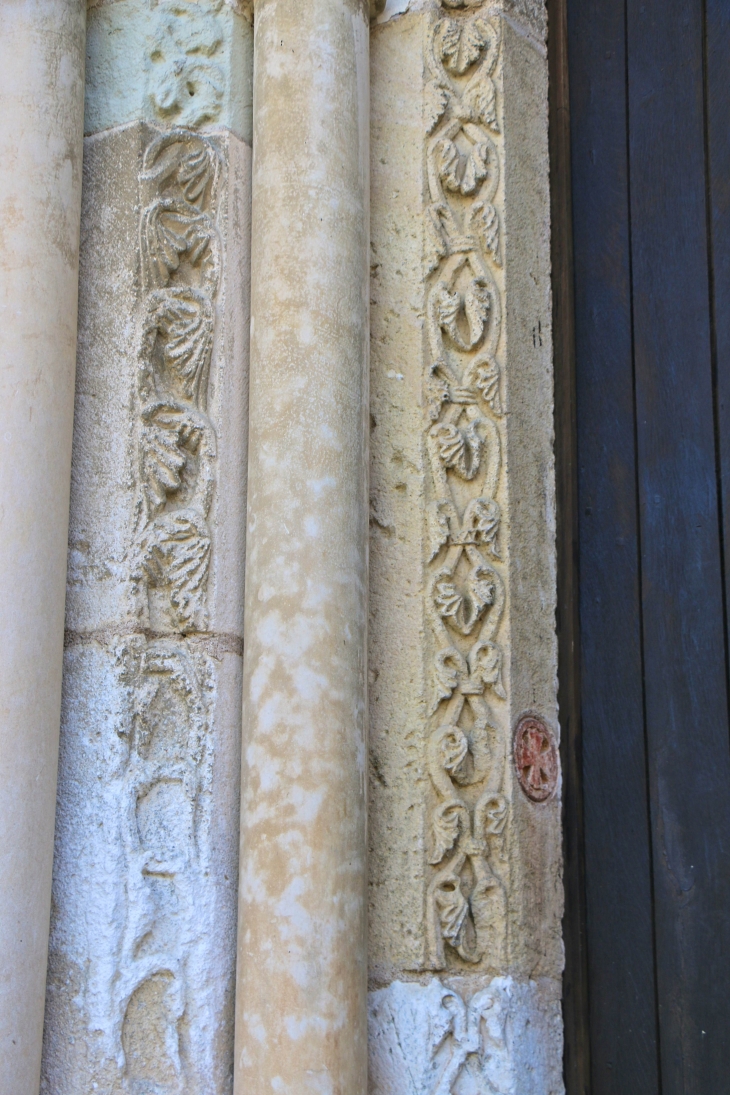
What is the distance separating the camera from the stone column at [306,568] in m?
1.57

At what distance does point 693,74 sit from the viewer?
6.51ft

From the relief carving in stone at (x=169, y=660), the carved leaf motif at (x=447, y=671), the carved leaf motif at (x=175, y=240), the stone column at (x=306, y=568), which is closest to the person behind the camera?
the stone column at (x=306, y=568)

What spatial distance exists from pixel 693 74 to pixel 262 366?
86 cm

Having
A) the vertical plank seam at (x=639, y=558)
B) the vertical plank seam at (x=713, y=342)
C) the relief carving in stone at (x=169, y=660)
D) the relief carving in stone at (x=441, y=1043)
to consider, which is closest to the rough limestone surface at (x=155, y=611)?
the relief carving in stone at (x=169, y=660)

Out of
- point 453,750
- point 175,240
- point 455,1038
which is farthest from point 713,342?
point 455,1038

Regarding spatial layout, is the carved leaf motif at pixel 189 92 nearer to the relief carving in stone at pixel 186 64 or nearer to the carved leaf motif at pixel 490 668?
the relief carving in stone at pixel 186 64

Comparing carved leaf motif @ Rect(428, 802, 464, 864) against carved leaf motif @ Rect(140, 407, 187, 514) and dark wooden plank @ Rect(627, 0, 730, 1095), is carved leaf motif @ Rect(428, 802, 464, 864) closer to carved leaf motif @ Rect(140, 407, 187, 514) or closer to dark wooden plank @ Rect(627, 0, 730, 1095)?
dark wooden plank @ Rect(627, 0, 730, 1095)

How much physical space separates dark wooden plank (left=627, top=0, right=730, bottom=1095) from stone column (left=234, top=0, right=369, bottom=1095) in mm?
456

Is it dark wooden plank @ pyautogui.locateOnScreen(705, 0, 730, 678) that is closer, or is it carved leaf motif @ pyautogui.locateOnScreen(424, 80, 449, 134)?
dark wooden plank @ pyautogui.locateOnScreen(705, 0, 730, 678)

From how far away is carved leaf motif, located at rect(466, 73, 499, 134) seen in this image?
198 centimetres

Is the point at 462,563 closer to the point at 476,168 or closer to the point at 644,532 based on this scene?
the point at 644,532

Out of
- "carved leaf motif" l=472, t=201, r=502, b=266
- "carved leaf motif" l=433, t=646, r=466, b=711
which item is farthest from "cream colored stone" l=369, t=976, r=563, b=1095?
"carved leaf motif" l=472, t=201, r=502, b=266

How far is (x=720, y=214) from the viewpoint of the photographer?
1932 millimetres

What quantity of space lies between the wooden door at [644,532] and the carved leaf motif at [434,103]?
0.74 feet
